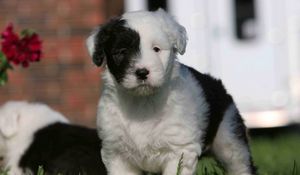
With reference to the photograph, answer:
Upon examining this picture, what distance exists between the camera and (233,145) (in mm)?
8195

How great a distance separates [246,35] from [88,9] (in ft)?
12.2

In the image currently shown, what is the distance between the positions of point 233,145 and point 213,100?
44cm

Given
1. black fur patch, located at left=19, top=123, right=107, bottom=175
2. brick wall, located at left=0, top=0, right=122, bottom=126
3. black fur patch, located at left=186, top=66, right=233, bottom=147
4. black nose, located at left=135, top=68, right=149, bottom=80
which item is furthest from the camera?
brick wall, located at left=0, top=0, right=122, bottom=126

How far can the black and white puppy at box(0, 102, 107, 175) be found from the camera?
30.1ft

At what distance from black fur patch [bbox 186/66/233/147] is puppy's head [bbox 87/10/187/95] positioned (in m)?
0.66

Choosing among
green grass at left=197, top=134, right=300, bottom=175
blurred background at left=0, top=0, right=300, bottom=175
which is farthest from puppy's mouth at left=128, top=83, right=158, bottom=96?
blurred background at left=0, top=0, right=300, bottom=175

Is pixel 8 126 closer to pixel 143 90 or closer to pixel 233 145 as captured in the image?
pixel 233 145

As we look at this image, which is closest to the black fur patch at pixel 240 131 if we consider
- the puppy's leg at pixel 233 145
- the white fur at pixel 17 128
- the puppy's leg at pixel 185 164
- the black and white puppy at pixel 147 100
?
the puppy's leg at pixel 233 145

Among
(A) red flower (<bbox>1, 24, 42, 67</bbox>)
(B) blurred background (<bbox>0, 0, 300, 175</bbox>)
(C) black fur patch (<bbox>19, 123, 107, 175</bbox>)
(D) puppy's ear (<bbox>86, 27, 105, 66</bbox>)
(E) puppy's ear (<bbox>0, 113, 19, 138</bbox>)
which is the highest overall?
(D) puppy's ear (<bbox>86, 27, 105, 66</bbox>)

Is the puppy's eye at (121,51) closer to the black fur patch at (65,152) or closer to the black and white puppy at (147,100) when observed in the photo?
the black and white puppy at (147,100)

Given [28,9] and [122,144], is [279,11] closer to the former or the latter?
[28,9]

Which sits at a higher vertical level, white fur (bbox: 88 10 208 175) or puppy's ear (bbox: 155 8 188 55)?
puppy's ear (bbox: 155 8 188 55)

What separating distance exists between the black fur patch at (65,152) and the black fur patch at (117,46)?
1.72m

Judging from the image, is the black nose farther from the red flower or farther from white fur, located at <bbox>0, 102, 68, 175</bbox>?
white fur, located at <bbox>0, 102, 68, 175</bbox>
